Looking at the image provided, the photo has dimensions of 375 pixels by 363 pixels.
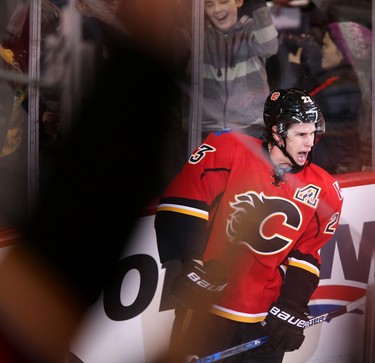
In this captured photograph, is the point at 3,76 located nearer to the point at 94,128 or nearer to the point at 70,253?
the point at 94,128

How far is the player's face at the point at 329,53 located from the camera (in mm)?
2527

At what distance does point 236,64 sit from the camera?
224cm

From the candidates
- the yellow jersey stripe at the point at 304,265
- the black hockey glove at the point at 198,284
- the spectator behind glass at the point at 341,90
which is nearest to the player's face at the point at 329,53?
the spectator behind glass at the point at 341,90

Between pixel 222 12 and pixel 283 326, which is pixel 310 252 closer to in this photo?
pixel 283 326

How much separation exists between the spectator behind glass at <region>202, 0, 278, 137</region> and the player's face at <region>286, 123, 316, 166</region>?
0.34ft

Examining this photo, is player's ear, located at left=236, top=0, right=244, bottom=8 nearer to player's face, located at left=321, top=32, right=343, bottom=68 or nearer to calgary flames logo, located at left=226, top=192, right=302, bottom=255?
player's face, located at left=321, top=32, right=343, bottom=68

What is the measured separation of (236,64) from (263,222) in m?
0.51

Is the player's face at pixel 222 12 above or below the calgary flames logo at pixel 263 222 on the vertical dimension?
above

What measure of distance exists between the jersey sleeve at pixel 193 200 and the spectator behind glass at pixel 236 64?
A: 0.08 meters

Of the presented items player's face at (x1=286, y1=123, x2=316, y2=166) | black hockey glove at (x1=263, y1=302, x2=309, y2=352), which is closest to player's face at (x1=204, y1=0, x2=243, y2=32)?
player's face at (x1=286, y1=123, x2=316, y2=166)

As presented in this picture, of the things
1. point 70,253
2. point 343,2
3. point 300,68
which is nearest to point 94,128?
point 70,253

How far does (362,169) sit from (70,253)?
120 cm

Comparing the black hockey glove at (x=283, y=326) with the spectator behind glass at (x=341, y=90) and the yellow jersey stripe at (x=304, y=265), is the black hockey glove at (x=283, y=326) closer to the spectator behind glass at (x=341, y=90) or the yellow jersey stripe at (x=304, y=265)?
the yellow jersey stripe at (x=304, y=265)

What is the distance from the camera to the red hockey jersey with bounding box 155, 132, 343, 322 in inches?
86.0
